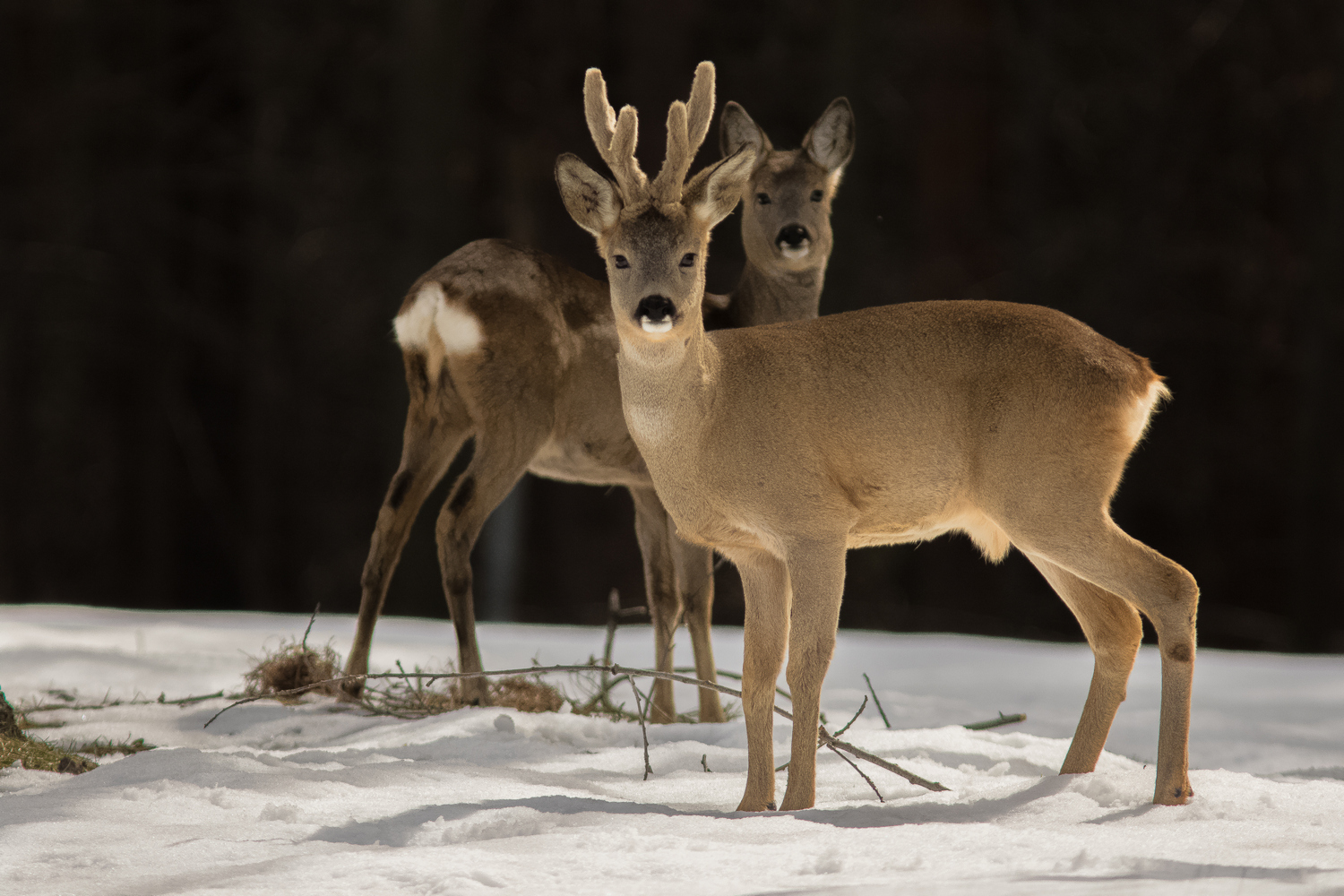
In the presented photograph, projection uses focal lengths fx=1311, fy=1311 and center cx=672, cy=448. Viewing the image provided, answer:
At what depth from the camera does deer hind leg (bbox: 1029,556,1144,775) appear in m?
4.21

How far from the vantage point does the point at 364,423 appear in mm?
14664

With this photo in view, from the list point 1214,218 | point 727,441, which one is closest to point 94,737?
point 727,441

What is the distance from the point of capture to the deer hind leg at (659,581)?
18.8 ft

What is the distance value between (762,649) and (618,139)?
161 cm

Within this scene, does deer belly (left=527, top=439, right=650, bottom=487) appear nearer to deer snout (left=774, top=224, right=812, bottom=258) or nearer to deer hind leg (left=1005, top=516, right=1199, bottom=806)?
deer snout (left=774, top=224, right=812, bottom=258)

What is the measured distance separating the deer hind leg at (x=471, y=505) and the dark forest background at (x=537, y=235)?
24.1ft

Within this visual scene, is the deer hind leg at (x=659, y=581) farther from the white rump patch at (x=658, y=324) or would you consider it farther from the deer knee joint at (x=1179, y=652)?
the deer knee joint at (x=1179, y=652)

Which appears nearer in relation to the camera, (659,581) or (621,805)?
(621,805)

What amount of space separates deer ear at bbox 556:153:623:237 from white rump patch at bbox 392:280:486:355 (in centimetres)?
171

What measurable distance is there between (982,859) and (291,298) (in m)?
12.6

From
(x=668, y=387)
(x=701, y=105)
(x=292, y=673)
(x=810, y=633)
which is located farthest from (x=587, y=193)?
(x=292, y=673)

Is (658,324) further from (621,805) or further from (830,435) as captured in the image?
(621,805)

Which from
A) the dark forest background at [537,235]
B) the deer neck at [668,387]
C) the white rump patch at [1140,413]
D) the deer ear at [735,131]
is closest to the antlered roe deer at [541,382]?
the deer ear at [735,131]

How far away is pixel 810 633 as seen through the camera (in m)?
3.73
